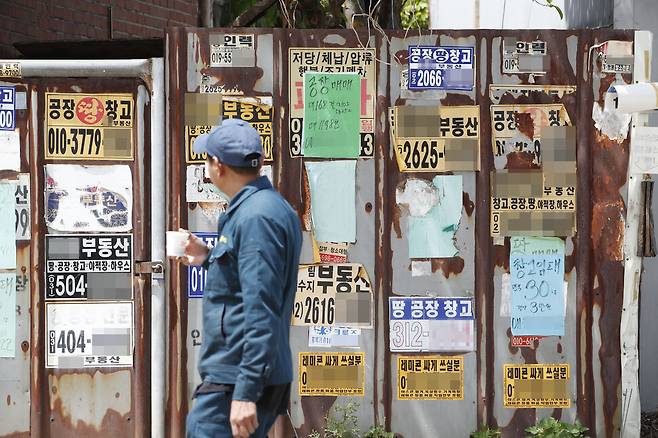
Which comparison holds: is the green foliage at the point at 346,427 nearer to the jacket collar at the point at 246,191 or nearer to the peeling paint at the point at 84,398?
the peeling paint at the point at 84,398

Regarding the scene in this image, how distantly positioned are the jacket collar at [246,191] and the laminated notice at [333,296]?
169 cm

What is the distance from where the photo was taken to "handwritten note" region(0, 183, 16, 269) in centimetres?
549

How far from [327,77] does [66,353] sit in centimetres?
218

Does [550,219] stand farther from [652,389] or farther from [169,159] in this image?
[169,159]

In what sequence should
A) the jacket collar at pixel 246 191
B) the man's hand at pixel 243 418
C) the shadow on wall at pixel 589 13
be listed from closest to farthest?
the man's hand at pixel 243 418, the jacket collar at pixel 246 191, the shadow on wall at pixel 589 13

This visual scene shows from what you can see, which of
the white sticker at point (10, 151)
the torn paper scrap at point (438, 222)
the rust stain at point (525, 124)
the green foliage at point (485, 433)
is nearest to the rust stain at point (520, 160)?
the rust stain at point (525, 124)

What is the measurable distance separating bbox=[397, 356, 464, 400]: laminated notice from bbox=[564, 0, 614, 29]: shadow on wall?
2.83 meters

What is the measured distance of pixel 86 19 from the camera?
8242mm

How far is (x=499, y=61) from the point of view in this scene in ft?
18.1

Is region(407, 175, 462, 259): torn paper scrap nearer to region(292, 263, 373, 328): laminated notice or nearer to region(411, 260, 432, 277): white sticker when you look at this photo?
region(411, 260, 432, 277): white sticker

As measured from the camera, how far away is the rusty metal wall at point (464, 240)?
5.48 m

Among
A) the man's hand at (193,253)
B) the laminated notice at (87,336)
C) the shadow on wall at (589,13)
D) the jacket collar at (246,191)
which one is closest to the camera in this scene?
the jacket collar at (246,191)

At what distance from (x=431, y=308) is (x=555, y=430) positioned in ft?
3.23

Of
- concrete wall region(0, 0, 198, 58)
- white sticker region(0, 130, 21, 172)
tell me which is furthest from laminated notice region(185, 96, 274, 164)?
concrete wall region(0, 0, 198, 58)
